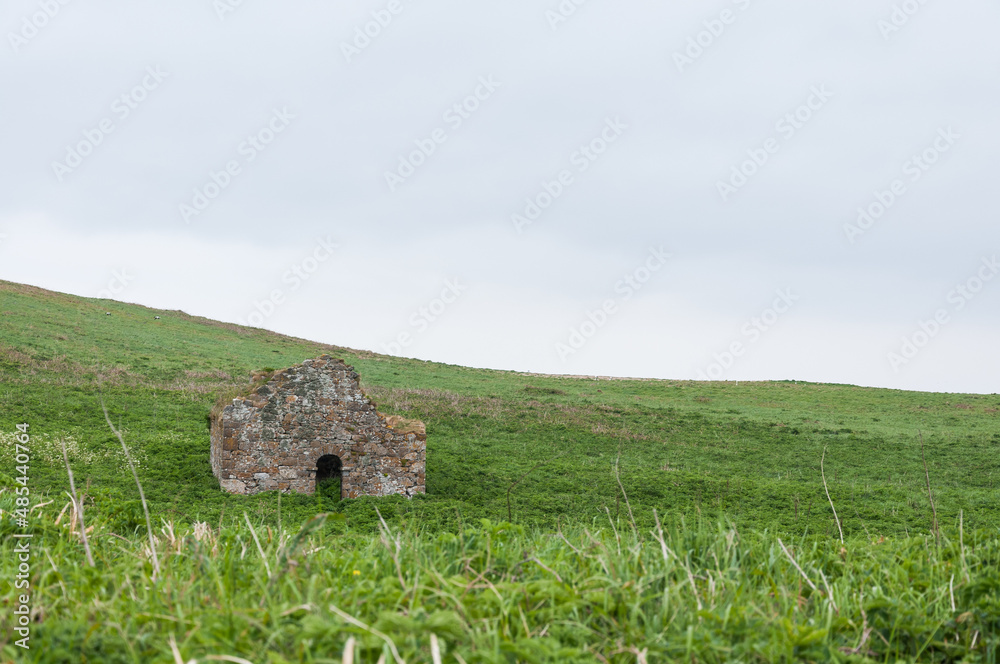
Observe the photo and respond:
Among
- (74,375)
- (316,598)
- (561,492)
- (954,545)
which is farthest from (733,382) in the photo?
(316,598)

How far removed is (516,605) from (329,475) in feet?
46.1

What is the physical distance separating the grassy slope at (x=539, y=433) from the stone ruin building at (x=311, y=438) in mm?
825

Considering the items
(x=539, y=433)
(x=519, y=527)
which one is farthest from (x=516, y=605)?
(x=539, y=433)

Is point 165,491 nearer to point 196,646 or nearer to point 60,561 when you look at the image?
point 60,561

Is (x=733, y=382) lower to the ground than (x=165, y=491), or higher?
higher

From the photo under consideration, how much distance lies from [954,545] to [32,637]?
6240mm

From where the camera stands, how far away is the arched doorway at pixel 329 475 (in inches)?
630

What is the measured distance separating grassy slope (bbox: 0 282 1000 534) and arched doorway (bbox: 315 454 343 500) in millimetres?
948

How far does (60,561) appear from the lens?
17.4ft

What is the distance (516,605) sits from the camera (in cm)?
400

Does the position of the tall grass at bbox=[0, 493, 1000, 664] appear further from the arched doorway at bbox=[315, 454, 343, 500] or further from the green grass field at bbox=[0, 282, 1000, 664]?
the arched doorway at bbox=[315, 454, 343, 500]

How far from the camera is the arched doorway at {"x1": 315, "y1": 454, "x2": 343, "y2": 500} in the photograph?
52.5 feet

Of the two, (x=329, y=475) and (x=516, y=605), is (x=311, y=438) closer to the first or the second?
(x=329, y=475)

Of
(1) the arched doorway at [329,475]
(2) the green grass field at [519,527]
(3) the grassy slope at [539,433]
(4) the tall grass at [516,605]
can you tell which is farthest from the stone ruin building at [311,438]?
(4) the tall grass at [516,605]
